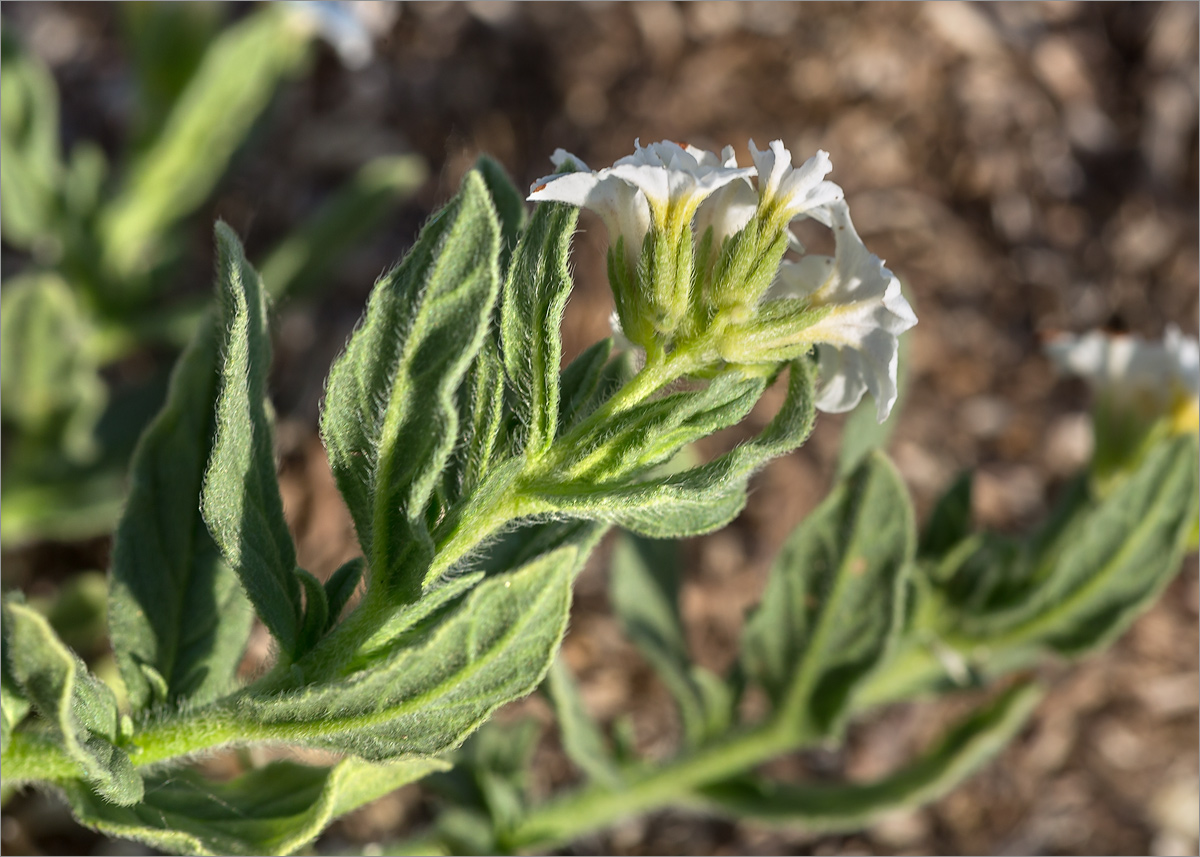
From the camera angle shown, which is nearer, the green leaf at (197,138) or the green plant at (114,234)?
the green plant at (114,234)

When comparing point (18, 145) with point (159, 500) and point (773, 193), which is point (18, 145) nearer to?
point (159, 500)

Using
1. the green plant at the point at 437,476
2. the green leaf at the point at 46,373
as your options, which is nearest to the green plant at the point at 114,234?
the green leaf at the point at 46,373

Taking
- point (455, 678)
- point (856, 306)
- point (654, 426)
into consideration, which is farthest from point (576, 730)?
point (856, 306)

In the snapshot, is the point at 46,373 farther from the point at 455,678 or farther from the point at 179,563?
the point at 455,678

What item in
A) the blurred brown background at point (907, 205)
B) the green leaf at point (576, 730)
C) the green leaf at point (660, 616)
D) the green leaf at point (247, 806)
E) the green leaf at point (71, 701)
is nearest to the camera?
the green leaf at point (71, 701)

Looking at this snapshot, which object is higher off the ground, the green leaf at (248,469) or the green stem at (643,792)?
the green leaf at (248,469)

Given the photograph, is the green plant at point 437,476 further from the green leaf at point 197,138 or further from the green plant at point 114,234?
the green leaf at point 197,138
